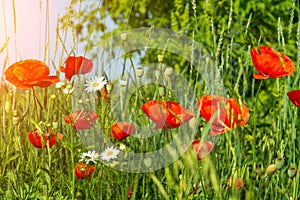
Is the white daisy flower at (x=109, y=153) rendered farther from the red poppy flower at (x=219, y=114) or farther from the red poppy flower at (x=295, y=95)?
the red poppy flower at (x=295, y=95)

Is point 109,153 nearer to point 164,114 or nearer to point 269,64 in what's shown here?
point 164,114

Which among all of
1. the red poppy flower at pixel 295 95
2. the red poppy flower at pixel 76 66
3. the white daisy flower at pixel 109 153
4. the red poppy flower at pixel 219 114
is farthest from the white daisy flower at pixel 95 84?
the red poppy flower at pixel 295 95

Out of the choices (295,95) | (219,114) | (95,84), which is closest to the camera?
(219,114)

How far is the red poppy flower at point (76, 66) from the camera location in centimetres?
152

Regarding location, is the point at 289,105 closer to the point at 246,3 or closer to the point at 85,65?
the point at 85,65

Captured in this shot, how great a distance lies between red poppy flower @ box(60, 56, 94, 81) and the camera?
4.97 ft

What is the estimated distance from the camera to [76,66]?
1512 millimetres

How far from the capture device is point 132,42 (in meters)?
4.23

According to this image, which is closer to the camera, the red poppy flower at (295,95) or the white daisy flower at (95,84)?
the red poppy flower at (295,95)

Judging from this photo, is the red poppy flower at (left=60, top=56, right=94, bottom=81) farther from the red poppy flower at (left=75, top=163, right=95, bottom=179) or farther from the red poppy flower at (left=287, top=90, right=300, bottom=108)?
the red poppy flower at (left=287, top=90, right=300, bottom=108)

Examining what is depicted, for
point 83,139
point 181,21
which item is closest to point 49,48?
point 83,139

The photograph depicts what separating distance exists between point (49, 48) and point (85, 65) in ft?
1.58

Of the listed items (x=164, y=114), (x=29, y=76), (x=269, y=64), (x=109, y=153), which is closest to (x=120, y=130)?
(x=109, y=153)

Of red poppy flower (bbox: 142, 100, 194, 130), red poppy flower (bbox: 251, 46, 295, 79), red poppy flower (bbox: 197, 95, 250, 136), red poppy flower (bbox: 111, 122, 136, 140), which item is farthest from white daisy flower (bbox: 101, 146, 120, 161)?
red poppy flower (bbox: 251, 46, 295, 79)
